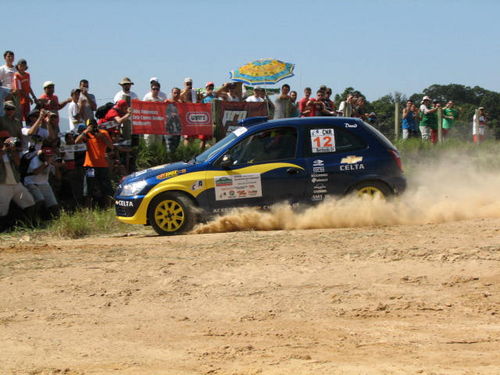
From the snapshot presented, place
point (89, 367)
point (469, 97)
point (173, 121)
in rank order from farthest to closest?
point (469, 97) < point (173, 121) < point (89, 367)

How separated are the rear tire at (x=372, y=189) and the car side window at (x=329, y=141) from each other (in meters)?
0.62

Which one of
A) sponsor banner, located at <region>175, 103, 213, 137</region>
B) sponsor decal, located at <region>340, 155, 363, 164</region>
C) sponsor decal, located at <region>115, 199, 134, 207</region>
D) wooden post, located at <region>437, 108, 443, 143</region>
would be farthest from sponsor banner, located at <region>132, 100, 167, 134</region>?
wooden post, located at <region>437, 108, 443, 143</region>

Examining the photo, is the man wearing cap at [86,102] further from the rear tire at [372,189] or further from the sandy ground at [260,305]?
the rear tire at [372,189]

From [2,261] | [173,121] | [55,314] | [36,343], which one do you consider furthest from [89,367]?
[173,121]

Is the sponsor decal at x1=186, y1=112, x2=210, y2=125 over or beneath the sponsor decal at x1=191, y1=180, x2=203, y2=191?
over

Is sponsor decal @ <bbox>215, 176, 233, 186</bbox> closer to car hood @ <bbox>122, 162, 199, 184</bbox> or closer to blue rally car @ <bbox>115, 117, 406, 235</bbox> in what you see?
blue rally car @ <bbox>115, 117, 406, 235</bbox>

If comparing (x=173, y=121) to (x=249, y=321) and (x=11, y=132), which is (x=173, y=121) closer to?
(x=11, y=132)

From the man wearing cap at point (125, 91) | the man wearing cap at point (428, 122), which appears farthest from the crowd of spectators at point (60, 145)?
the man wearing cap at point (428, 122)

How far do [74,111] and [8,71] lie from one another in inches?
60.0

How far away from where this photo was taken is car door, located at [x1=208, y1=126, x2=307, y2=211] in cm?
1236

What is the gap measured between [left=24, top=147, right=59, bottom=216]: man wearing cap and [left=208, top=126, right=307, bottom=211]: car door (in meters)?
3.48

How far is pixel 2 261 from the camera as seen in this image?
402 inches

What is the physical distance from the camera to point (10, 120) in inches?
557

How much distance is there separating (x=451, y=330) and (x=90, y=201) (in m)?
9.45
